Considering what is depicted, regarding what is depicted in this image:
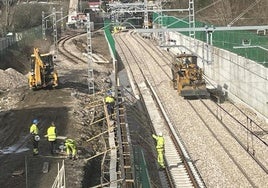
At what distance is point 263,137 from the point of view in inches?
856

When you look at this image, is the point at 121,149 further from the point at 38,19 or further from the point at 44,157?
the point at 38,19

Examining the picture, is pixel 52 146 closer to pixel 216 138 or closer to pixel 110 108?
pixel 110 108

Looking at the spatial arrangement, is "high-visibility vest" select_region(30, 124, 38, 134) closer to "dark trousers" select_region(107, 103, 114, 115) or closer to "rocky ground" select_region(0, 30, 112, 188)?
"rocky ground" select_region(0, 30, 112, 188)

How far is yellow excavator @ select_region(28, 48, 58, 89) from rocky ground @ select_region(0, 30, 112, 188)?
56cm

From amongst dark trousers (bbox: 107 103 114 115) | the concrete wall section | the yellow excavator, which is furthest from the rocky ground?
the concrete wall section

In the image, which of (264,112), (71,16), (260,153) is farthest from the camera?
(71,16)

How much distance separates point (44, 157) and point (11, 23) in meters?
53.2

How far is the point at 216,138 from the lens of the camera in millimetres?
21688

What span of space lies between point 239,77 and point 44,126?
43.1 ft

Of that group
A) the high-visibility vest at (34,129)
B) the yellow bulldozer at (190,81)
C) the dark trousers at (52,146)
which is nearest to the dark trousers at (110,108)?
the yellow bulldozer at (190,81)

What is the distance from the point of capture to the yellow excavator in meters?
28.9

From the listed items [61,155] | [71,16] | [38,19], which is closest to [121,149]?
[61,155]

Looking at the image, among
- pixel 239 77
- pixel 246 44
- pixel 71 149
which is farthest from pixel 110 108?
pixel 246 44

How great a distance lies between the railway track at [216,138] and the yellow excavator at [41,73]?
21.5 ft
